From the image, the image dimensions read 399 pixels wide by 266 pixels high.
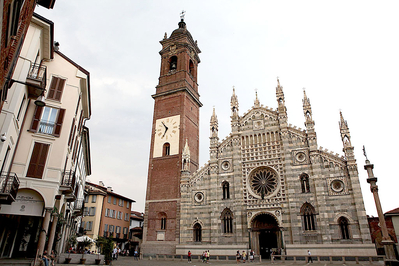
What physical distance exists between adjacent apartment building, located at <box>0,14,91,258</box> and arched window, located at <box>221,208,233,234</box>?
17231 mm

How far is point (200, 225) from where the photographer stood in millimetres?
31984

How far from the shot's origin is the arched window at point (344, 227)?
85.6 feet

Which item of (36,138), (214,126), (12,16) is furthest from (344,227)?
(12,16)

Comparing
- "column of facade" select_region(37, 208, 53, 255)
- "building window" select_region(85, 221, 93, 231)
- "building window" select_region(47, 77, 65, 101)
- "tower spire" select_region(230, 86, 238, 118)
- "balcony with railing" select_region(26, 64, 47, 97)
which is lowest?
"column of facade" select_region(37, 208, 53, 255)

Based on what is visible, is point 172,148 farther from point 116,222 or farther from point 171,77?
point 116,222

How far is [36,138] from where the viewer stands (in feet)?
53.3

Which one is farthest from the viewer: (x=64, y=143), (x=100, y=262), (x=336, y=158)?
(x=336, y=158)

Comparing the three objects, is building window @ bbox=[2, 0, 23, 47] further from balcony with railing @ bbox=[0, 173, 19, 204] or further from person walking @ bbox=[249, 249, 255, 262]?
person walking @ bbox=[249, 249, 255, 262]

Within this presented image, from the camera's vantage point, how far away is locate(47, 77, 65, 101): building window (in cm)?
1756

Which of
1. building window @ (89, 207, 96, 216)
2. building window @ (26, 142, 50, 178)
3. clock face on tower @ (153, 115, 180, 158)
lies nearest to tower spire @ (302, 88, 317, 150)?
clock face on tower @ (153, 115, 180, 158)

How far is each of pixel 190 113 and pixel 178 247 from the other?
58.9 feet

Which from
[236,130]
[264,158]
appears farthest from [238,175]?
[236,130]

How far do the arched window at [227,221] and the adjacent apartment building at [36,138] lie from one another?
56.5ft

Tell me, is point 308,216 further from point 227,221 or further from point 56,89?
point 56,89
